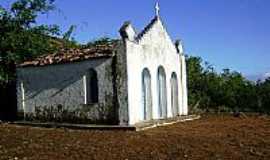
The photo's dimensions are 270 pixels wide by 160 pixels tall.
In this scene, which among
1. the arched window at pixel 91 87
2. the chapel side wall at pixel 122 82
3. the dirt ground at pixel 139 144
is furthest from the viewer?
the arched window at pixel 91 87

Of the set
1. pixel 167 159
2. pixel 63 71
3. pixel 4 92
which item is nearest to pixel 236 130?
pixel 167 159

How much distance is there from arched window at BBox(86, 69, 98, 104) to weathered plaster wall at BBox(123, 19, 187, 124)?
1798 millimetres

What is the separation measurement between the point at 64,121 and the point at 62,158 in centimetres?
885

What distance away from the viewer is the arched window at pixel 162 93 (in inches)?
896

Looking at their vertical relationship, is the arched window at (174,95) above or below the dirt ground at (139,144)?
above

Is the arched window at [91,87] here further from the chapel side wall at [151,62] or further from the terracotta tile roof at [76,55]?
the chapel side wall at [151,62]

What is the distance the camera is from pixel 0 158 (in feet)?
42.1

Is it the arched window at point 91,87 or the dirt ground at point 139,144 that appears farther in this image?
the arched window at point 91,87

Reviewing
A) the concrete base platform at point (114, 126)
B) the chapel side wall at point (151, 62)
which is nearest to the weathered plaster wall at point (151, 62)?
the chapel side wall at point (151, 62)

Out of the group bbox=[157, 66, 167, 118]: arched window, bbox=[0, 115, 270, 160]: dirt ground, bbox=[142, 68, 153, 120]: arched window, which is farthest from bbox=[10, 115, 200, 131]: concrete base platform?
bbox=[142, 68, 153, 120]: arched window

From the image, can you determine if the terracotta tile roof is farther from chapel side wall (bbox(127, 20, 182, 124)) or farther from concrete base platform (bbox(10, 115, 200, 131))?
concrete base platform (bbox(10, 115, 200, 131))

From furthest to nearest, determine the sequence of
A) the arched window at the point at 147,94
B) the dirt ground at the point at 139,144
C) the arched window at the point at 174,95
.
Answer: the arched window at the point at 174,95, the arched window at the point at 147,94, the dirt ground at the point at 139,144

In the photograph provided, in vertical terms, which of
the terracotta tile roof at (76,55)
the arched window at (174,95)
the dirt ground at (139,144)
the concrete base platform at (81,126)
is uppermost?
the terracotta tile roof at (76,55)

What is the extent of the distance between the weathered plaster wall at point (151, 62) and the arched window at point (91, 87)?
5.90 ft
